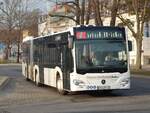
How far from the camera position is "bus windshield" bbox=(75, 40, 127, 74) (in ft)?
72.7

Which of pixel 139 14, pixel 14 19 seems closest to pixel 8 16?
pixel 14 19

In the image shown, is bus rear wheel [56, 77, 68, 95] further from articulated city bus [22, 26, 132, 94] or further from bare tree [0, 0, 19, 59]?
bare tree [0, 0, 19, 59]

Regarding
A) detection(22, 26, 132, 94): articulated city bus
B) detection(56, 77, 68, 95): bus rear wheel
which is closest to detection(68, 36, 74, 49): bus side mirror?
detection(22, 26, 132, 94): articulated city bus

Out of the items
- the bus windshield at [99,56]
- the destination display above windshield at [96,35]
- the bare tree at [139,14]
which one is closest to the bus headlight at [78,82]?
the bus windshield at [99,56]

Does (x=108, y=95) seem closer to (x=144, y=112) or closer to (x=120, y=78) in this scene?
(x=120, y=78)

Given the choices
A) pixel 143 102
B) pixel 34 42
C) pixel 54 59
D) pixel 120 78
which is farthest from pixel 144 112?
pixel 34 42

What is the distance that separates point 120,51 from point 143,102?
10.9ft

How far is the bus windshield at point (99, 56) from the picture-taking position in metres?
22.2

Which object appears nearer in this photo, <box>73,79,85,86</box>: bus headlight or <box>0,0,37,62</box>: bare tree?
<box>73,79,85,86</box>: bus headlight

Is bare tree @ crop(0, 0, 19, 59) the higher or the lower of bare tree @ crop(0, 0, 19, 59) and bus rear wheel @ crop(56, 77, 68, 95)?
the higher

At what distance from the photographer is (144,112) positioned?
1605cm

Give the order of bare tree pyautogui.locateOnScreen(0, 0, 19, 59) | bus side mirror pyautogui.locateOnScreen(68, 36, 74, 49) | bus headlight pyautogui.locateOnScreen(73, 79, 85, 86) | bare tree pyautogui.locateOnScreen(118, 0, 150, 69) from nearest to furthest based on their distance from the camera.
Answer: bus headlight pyautogui.locateOnScreen(73, 79, 85, 86)
bus side mirror pyautogui.locateOnScreen(68, 36, 74, 49)
bare tree pyautogui.locateOnScreen(118, 0, 150, 69)
bare tree pyautogui.locateOnScreen(0, 0, 19, 59)

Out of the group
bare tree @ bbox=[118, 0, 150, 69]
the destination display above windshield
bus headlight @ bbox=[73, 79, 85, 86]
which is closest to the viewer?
bus headlight @ bbox=[73, 79, 85, 86]

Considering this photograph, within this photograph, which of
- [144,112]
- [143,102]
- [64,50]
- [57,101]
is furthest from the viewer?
[64,50]
